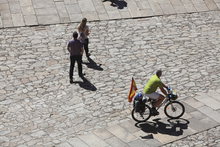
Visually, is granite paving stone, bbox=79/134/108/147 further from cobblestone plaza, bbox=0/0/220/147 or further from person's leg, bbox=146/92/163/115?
person's leg, bbox=146/92/163/115

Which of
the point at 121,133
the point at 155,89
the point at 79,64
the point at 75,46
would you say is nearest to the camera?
the point at 121,133

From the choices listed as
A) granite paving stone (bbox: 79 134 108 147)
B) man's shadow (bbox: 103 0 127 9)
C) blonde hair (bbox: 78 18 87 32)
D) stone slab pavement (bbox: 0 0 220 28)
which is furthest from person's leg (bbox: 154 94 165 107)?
man's shadow (bbox: 103 0 127 9)

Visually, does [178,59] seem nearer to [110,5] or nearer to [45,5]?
[110,5]

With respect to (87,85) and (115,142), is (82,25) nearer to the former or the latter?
(87,85)

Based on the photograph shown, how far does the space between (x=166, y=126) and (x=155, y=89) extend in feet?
3.87

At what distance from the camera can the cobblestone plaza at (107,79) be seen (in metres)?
12.5

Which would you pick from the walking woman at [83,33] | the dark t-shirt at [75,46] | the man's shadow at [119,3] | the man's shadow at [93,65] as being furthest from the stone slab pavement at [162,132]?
the man's shadow at [119,3]

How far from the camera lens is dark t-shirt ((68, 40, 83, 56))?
14586 mm

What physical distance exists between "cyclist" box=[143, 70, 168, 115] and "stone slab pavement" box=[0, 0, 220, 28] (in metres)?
6.72

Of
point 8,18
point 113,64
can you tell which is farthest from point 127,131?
point 8,18

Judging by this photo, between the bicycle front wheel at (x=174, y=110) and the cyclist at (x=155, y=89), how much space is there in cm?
36

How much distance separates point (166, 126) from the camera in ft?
42.8

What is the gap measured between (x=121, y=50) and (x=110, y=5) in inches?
133

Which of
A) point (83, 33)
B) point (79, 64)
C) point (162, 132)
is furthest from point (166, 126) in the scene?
point (83, 33)
